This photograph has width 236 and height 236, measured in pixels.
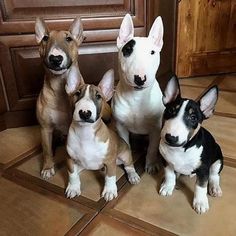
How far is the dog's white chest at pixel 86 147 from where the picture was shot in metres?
1.02

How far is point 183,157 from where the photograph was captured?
0.98 meters

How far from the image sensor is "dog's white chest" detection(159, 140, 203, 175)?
97 centimetres

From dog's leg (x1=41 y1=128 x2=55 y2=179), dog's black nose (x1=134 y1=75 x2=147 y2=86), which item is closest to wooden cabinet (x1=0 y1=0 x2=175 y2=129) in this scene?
dog's leg (x1=41 y1=128 x2=55 y2=179)

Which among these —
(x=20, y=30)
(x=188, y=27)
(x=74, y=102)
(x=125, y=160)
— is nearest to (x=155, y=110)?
(x=125, y=160)

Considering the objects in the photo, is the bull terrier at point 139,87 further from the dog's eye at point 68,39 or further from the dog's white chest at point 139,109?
the dog's eye at point 68,39

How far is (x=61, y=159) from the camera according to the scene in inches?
54.1

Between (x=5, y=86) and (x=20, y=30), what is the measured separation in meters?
0.30

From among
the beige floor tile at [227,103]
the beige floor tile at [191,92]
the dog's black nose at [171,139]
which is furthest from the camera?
the beige floor tile at [191,92]

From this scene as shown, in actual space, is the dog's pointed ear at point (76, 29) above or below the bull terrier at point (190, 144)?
above

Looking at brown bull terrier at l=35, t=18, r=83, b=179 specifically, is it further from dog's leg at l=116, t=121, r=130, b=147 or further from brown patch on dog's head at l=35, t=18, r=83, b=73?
dog's leg at l=116, t=121, r=130, b=147

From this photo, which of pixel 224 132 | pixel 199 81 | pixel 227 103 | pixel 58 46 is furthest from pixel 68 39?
pixel 199 81

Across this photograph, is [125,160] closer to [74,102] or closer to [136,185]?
[136,185]

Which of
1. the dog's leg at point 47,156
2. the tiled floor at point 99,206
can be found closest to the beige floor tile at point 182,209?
the tiled floor at point 99,206

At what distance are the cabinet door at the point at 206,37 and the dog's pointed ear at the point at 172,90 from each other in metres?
1.40
